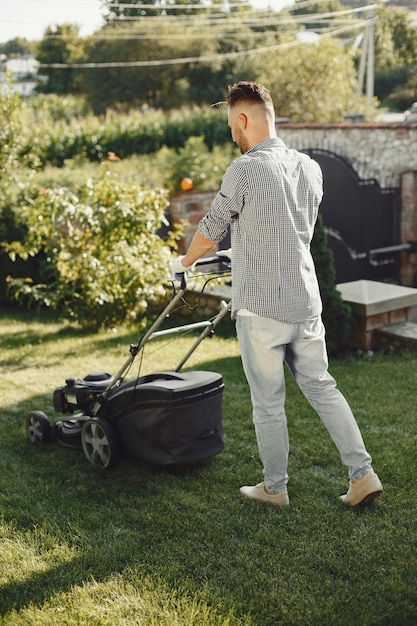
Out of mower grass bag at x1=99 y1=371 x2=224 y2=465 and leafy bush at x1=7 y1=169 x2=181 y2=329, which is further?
leafy bush at x1=7 y1=169 x2=181 y2=329

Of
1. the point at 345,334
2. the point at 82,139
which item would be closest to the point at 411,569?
the point at 345,334

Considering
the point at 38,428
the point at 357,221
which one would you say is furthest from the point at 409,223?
the point at 38,428

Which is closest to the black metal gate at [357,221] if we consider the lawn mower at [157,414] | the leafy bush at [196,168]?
the leafy bush at [196,168]

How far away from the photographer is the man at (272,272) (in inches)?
120

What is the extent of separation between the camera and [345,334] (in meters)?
5.61

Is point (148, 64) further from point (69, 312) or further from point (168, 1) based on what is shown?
point (69, 312)

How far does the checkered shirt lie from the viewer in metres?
3.02

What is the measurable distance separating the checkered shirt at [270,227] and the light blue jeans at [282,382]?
0.33ft

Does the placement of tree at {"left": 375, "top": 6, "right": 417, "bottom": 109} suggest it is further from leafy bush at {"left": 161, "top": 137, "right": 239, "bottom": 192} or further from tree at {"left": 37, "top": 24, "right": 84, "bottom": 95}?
tree at {"left": 37, "top": 24, "right": 84, "bottom": 95}

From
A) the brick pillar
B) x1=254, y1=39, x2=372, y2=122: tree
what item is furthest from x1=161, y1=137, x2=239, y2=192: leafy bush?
x1=254, y1=39, x2=372, y2=122: tree

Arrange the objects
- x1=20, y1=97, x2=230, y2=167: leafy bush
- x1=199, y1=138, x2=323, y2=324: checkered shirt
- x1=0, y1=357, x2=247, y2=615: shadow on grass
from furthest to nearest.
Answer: x1=20, y1=97, x2=230, y2=167: leafy bush
x1=199, y1=138, x2=323, y2=324: checkered shirt
x1=0, y1=357, x2=247, y2=615: shadow on grass

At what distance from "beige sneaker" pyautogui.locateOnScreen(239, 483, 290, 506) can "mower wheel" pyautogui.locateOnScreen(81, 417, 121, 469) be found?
2.32ft

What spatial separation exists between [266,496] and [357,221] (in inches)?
211

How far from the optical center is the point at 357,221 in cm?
827
